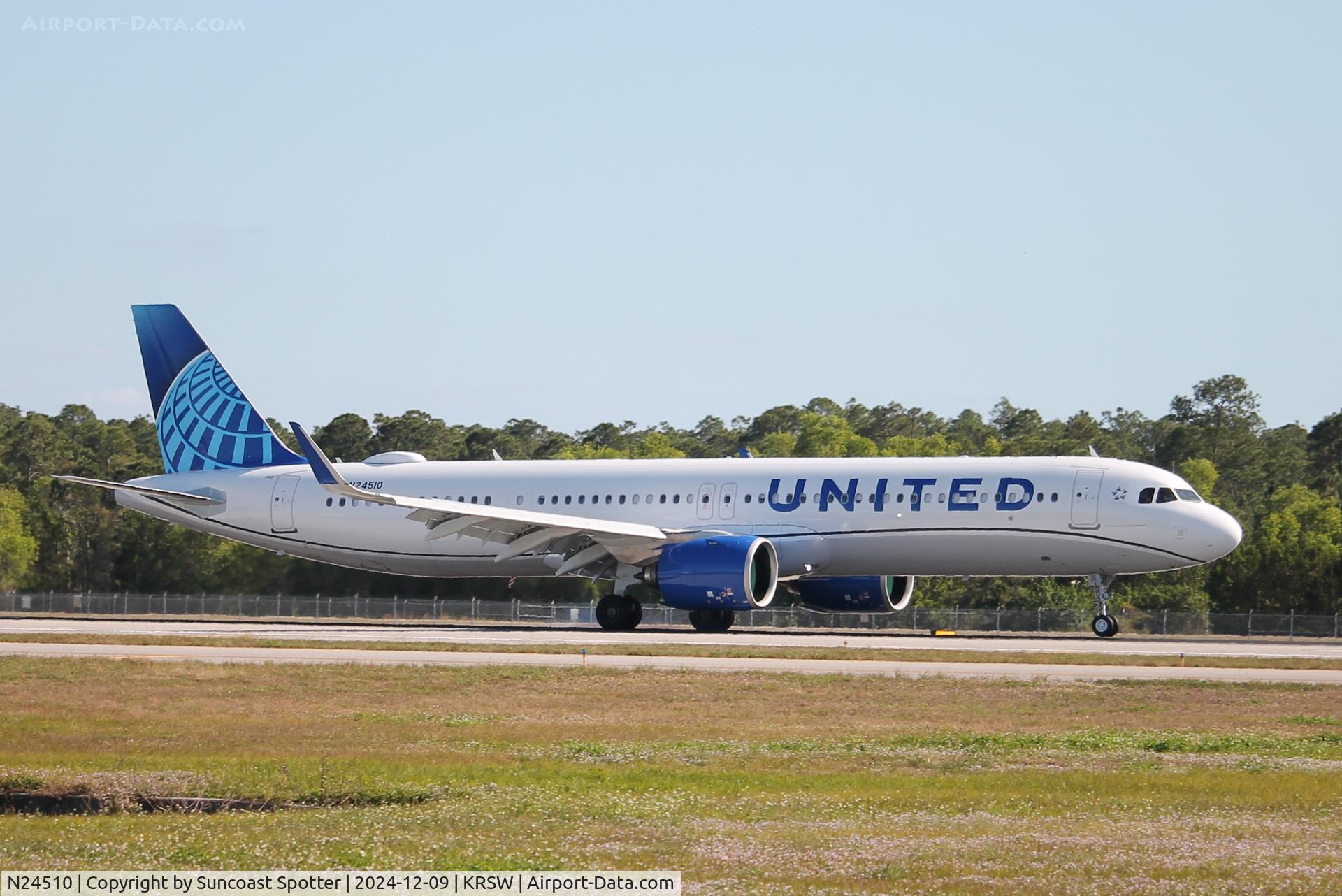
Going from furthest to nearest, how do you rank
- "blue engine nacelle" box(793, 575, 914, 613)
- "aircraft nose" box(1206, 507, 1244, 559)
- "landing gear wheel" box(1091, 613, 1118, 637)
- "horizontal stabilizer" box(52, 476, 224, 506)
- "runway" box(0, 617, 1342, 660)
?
1. "horizontal stabilizer" box(52, 476, 224, 506)
2. "blue engine nacelle" box(793, 575, 914, 613)
3. "landing gear wheel" box(1091, 613, 1118, 637)
4. "aircraft nose" box(1206, 507, 1244, 559)
5. "runway" box(0, 617, 1342, 660)

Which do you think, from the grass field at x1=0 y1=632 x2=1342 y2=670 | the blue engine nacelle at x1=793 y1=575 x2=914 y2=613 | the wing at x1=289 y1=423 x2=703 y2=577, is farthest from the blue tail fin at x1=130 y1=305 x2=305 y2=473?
the blue engine nacelle at x1=793 y1=575 x2=914 y2=613

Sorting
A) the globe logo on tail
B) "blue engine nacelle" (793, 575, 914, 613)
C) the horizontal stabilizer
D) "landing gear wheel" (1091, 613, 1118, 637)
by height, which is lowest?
"landing gear wheel" (1091, 613, 1118, 637)

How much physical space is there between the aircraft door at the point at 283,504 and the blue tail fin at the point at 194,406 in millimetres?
1164

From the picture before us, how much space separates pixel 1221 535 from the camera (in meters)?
39.2

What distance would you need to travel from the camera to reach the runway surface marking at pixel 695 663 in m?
28.8

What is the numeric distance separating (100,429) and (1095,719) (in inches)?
4844

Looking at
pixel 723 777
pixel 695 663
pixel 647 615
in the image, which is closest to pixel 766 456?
pixel 647 615

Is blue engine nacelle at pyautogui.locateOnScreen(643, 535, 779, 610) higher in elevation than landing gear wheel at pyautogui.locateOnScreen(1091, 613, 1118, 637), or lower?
higher

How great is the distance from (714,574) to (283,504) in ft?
51.9

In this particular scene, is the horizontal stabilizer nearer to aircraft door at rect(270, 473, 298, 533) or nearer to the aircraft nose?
aircraft door at rect(270, 473, 298, 533)

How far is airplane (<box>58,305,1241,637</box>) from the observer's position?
129 ft

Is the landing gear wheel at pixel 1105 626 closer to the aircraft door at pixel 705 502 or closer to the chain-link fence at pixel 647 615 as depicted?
the chain-link fence at pixel 647 615

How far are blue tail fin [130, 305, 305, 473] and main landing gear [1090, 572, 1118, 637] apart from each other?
2361 cm

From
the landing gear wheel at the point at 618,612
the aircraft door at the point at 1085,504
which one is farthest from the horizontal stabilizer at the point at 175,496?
the aircraft door at the point at 1085,504
